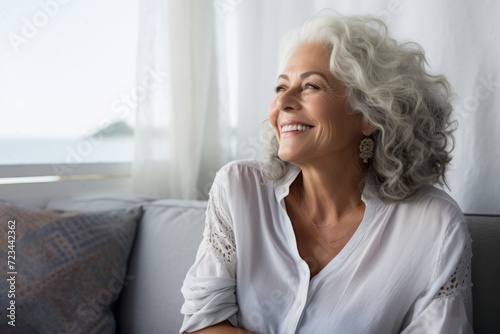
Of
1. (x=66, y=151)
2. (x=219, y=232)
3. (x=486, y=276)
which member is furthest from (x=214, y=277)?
(x=66, y=151)

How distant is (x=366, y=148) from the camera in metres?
1.37

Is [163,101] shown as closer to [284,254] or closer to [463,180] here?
[284,254]

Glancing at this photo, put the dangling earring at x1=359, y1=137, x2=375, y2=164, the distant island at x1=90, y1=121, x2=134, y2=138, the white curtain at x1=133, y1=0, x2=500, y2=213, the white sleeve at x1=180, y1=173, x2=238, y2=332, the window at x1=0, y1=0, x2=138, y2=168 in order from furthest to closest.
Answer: the distant island at x1=90, y1=121, x2=134, y2=138 < the window at x1=0, y1=0, x2=138, y2=168 < the white curtain at x1=133, y1=0, x2=500, y2=213 < the dangling earring at x1=359, y1=137, x2=375, y2=164 < the white sleeve at x1=180, y1=173, x2=238, y2=332

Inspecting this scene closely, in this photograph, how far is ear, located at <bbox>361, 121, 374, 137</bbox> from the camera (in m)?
1.34

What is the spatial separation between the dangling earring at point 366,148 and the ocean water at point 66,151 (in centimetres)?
100

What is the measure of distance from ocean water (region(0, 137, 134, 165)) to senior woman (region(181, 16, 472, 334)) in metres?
0.70

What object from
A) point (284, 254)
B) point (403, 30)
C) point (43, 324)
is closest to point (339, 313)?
point (284, 254)

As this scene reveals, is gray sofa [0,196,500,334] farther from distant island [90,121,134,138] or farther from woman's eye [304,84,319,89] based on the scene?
woman's eye [304,84,319,89]

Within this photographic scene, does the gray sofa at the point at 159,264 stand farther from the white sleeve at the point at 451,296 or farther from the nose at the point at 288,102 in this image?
the nose at the point at 288,102

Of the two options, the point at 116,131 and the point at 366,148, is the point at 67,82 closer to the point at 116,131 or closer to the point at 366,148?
the point at 116,131

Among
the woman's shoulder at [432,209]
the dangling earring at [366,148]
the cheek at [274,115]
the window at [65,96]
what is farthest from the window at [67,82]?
the woman's shoulder at [432,209]

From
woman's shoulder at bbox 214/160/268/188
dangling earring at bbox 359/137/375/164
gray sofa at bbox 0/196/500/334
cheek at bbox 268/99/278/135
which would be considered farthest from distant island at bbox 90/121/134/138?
dangling earring at bbox 359/137/375/164

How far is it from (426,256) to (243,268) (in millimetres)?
431

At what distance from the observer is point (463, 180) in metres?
1.55
